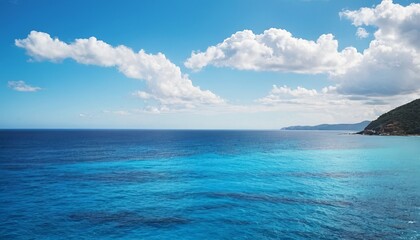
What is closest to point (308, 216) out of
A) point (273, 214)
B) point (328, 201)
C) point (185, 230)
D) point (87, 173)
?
point (273, 214)

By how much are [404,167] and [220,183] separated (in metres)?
50.4

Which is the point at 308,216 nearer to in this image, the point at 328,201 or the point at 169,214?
the point at 328,201

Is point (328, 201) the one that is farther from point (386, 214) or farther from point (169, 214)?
point (169, 214)

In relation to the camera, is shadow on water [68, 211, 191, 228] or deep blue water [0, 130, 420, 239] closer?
deep blue water [0, 130, 420, 239]

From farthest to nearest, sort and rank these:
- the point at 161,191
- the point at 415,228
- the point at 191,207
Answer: the point at 161,191, the point at 191,207, the point at 415,228

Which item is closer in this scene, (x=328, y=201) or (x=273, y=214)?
(x=273, y=214)

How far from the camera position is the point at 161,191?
47031 mm

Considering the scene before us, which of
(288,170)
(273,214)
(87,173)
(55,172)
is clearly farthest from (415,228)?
(55,172)

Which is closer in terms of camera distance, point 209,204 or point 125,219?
point 125,219

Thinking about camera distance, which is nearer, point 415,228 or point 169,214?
point 415,228

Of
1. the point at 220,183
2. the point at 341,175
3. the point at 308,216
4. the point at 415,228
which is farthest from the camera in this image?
the point at 341,175

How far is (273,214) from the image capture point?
34844mm

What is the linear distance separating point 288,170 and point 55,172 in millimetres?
54384

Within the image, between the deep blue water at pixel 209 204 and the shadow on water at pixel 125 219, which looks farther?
the shadow on water at pixel 125 219
